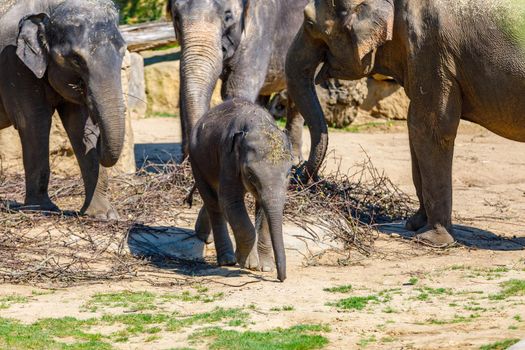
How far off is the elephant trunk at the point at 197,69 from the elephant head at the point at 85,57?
1.76 ft

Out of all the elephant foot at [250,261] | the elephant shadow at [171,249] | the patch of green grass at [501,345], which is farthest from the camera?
the elephant shadow at [171,249]

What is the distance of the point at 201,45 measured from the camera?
9.93 m

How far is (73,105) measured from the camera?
1016 cm

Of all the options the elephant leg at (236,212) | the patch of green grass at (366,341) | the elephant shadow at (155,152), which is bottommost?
the elephant shadow at (155,152)

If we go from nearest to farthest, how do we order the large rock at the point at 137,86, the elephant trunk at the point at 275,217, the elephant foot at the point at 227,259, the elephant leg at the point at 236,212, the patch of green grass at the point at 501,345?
the patch of green grass at the point at 501,345
the elephant trunk at the point at 275,217
the elephant leg at the point at 236,212
the elephant foot at the point at 227,259
the large rock at the point at 137,86

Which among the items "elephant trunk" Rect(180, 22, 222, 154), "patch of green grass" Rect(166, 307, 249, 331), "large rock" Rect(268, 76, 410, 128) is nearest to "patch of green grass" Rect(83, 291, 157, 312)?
"patch of green grass" Rect(166, 307, 249, 331)

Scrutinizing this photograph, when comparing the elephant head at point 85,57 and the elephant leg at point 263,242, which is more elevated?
the elephant head at point 85,57

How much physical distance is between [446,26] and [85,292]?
3.23 m

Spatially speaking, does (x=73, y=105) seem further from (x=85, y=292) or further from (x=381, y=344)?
(x=381, y=344)

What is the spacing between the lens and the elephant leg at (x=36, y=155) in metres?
9.97

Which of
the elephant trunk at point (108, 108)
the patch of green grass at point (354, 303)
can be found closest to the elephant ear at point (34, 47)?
the elephant trunk at point (108, 108)

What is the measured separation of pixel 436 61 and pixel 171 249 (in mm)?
2320

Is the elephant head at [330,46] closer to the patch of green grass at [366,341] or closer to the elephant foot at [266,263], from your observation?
the elephant foot at [266,263]

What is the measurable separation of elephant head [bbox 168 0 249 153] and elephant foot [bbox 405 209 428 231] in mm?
1881
